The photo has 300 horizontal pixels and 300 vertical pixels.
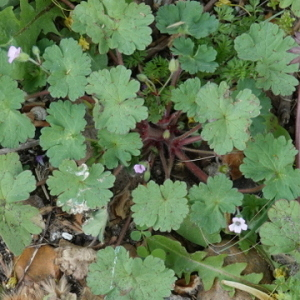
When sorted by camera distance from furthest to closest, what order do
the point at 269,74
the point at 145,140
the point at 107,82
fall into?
the point at 145,140 < the point at 269,74 < the point at 107,82

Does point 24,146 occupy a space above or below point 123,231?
above

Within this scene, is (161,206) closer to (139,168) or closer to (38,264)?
(139,168)

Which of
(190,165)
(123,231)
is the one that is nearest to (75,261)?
(123,231)

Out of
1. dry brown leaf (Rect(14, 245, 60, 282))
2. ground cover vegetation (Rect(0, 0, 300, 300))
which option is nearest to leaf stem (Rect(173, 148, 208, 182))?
ground cover vegetation (Rect(0, 0, 300, 300))

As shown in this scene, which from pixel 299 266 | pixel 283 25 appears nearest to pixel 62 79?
pixel 283 25

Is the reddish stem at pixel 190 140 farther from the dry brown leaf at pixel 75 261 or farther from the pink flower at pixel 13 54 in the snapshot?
the pink flower at pixel 13 54

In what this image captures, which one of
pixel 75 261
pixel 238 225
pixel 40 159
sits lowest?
pixel 238 225

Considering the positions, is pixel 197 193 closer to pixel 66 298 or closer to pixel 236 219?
pixel 236 219

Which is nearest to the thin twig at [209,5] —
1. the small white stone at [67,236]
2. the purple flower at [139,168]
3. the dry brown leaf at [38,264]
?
the purple flower at [139,168]
